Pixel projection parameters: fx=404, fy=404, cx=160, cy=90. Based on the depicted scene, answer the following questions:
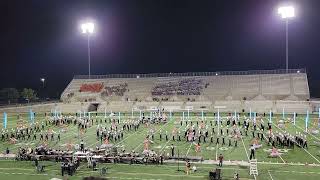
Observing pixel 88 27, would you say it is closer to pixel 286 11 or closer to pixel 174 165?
pixel 286 11

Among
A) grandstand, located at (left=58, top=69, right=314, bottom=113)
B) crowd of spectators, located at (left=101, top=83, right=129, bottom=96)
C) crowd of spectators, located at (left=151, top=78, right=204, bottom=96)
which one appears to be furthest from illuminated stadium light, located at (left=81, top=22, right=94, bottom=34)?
crowd of spectators, located at (left=151, top=78, right=204, bottom=96)

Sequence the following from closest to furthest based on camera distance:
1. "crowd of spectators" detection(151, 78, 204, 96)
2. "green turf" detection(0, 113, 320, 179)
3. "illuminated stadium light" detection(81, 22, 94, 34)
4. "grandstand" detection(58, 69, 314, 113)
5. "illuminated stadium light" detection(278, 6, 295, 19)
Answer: "green turf" detection(0, 113, 320, 179)
"illuminated stadium light" detection(278, 6, 295, 19)
"grandstand" detection(58, 69, 314, 113)
"illuminated stadium light" detection(81, 22, 94, 34)
"crowd of spectators" detection(151, 78, 204, 96)

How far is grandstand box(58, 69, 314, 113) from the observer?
58.3 m

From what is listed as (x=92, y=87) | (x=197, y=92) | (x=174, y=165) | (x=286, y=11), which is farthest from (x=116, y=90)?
(x=174, y=165)

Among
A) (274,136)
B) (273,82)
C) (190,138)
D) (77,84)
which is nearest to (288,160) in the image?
(274,136)

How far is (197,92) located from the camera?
6462 centimetres

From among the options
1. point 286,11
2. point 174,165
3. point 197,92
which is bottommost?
point 174,165

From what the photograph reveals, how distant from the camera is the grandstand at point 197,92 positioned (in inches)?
2295

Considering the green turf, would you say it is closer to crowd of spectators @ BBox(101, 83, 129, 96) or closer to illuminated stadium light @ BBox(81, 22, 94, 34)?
illuminated stadium light @ BBox(81, 22, 94, 34)

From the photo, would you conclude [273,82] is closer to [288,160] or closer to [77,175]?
[288,160]

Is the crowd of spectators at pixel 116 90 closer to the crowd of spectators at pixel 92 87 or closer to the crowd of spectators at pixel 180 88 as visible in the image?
the crowd of spectators at pixel 92 87

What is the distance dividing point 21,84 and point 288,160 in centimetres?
7223

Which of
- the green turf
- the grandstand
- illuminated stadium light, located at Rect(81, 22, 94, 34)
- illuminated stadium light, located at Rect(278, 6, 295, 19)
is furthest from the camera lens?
illuminated stadium light, located at Rect(81, 22, 94, 34)

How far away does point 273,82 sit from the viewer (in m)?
62.8
